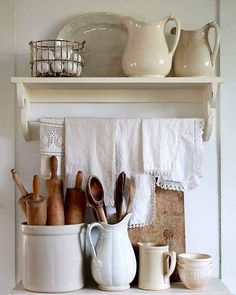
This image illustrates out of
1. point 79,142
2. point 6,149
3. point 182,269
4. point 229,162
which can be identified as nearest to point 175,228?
point 182,269

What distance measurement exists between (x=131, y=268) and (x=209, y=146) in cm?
47

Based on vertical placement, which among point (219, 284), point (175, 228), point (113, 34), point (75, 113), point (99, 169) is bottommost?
point (219, 284)

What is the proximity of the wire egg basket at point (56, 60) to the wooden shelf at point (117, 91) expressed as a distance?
3cm

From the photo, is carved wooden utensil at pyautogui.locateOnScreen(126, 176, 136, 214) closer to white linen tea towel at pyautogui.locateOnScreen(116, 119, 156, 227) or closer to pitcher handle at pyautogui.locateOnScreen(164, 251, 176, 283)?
white linen tea towel at pyautogui.locateOnScreen(116, 119, 156, 227)

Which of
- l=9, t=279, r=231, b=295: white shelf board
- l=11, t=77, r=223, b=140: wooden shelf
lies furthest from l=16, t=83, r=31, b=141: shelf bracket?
l=9, t=279, r=231, b=295: white shelf board

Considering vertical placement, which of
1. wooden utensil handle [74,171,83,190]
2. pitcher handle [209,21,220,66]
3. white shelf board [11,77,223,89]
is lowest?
wooden utensil handle [74,171,83,190]

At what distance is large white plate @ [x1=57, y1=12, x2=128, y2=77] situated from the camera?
1701 millimetres

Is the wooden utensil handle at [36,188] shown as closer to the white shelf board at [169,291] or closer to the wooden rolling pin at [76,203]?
the wooden rolling pin at [76,203]

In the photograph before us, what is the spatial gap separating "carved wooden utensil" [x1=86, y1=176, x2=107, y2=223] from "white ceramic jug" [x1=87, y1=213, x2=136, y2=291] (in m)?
0.03

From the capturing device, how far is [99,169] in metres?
1.63

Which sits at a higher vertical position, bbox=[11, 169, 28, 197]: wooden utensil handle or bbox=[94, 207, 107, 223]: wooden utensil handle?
bbox=[11, 169, 28, 197]: wooden utensil handle

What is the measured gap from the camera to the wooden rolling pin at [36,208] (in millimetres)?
1516

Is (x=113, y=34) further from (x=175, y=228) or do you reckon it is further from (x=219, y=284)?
(x=219, y=284)

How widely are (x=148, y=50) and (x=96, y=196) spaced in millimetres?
453
